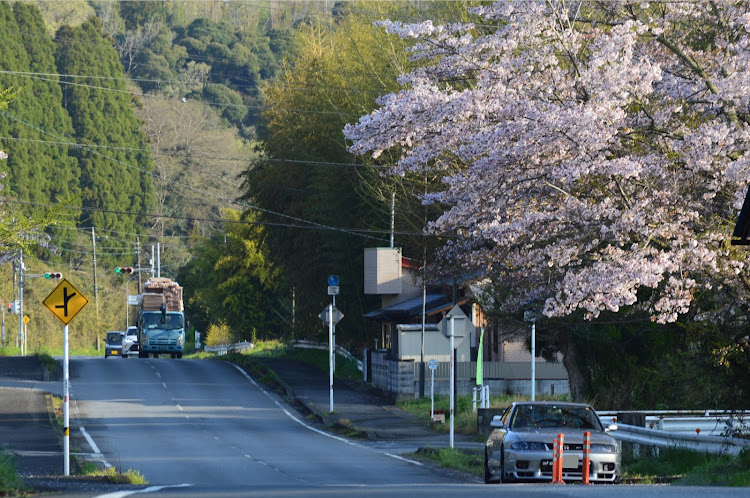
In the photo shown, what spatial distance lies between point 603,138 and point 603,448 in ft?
14.9

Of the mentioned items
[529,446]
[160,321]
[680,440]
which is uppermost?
[160,321]

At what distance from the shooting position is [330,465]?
22.5m

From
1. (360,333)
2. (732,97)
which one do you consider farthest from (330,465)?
(360,333)

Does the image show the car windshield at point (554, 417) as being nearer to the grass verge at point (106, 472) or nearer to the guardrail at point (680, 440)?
the guardrail at point (680, 440)

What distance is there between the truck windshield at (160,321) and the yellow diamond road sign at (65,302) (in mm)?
40302

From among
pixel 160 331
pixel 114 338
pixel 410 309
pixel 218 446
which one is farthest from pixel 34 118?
pixel 218 446

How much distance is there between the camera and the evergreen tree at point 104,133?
9712cm

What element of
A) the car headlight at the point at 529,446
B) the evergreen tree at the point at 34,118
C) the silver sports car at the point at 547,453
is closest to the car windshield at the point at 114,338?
the evergreen tree at the point at 34,118

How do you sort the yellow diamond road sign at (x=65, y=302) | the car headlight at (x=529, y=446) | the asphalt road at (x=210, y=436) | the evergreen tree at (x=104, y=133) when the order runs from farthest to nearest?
the evergreen tree at (x=104, y=133)
the yellow diamond road sign at (x=65, y=302)
the asphalt road at (x=210, y=436)
the car headlight at (x=529, y=446)

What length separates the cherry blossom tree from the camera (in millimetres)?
17453

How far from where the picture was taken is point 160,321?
61656 mm

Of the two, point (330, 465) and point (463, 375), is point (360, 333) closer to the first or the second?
point (463, 375)

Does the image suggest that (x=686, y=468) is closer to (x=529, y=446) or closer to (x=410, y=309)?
(x=529, y=446)

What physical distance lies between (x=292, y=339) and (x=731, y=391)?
153ft
